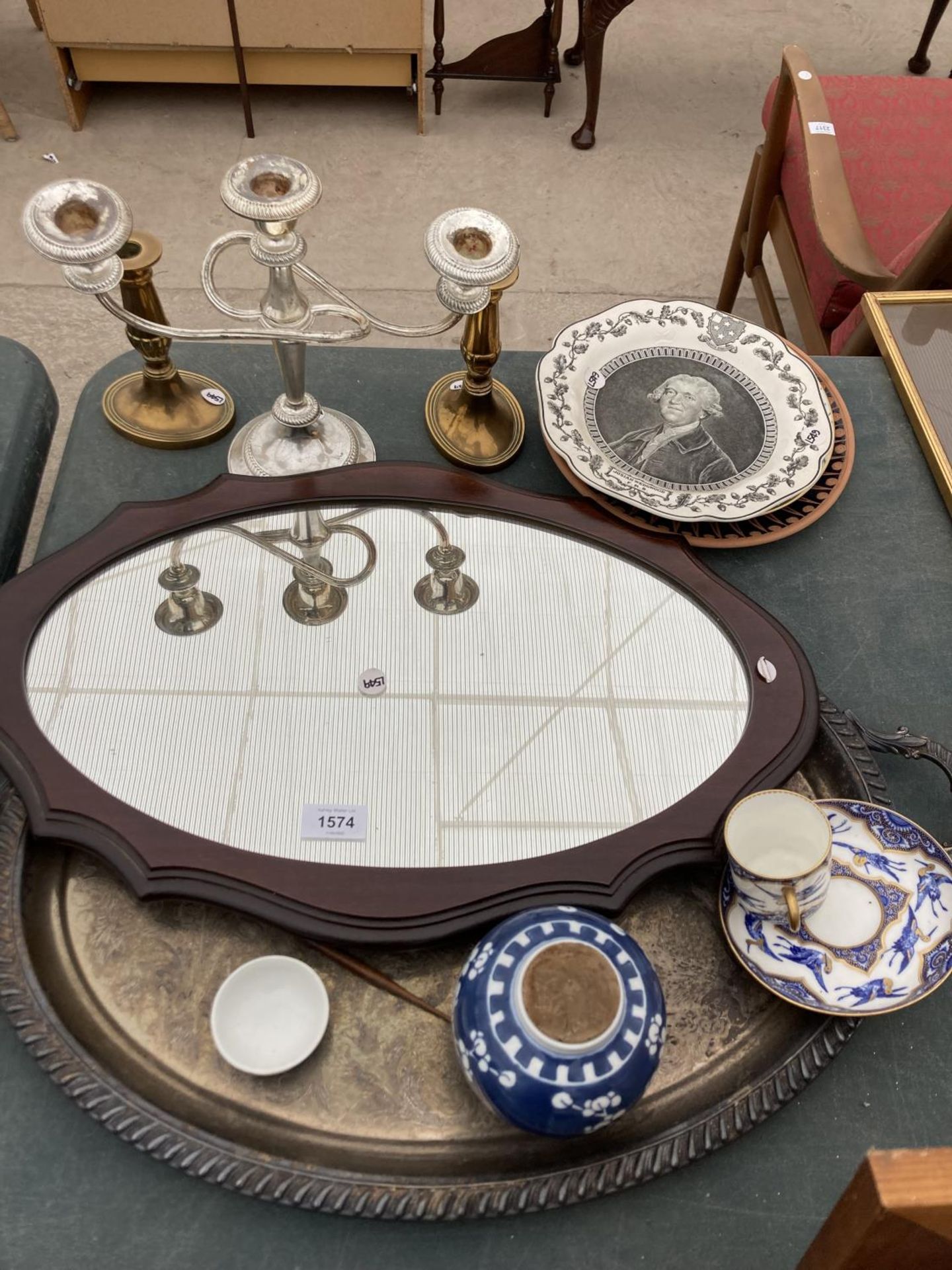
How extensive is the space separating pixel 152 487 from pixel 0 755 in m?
0.34

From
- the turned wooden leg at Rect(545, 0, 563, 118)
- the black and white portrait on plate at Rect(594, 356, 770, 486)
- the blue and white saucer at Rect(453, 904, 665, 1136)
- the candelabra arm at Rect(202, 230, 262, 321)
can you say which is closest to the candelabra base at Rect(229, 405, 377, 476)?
the candelabra arm at Rect(202, 230, 262, 321)

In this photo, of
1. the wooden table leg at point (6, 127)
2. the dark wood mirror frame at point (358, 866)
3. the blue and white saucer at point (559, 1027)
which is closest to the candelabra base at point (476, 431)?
the dark wood mirror frame at point (358, 866)

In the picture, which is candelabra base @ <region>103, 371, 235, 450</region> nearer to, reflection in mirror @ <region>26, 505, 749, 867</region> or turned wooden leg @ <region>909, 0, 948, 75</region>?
reflection in mirror @ <region>26, 505, 749, 867</region>

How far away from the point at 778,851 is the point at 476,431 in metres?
0.51

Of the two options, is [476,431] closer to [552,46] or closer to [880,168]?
[880,168]

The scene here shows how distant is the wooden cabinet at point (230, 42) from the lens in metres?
1.93

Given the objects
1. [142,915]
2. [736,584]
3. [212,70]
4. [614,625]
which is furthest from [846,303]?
[212,70]

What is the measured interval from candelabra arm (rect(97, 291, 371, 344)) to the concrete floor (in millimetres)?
906

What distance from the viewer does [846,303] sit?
1.35 meters

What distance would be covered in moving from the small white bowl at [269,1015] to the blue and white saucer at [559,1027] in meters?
0.11

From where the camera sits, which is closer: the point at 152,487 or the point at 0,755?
the point at 0,755

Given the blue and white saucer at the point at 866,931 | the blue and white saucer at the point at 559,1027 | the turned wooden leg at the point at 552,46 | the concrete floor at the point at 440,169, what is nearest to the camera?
the blue and white saucer at the point at 559,1027

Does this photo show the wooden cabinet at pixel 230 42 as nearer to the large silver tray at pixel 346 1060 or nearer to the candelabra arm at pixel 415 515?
the candelabra arm at pixel 415 515

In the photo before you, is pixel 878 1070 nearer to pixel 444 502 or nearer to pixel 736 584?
pixel 736 584
